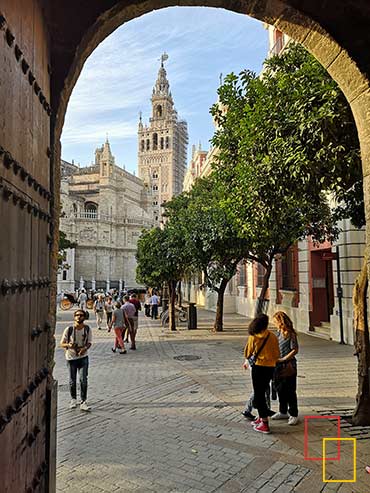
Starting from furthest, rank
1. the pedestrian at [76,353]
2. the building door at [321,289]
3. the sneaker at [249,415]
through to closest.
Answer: the building door at [321,289] → the pedestrian at [76,353] → the sneaker at [249,415]

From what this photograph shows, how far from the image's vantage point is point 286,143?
247 inches

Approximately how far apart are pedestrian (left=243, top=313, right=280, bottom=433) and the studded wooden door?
10.9 feet

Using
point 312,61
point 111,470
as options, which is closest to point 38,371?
point 111,470

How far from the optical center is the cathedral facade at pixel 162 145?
103438mm

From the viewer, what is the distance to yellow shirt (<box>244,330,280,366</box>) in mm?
5566

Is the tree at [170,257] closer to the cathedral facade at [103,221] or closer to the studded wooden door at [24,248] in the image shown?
the studded wooden door at [24,248]

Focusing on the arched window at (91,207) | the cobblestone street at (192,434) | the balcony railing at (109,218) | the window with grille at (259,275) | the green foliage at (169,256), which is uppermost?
the arched window at (91,207)

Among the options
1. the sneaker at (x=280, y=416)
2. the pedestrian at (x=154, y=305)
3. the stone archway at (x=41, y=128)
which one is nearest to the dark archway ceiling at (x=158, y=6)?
the stone archway at (x=41, y=128)

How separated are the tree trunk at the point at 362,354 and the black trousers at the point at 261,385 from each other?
124 centimetres

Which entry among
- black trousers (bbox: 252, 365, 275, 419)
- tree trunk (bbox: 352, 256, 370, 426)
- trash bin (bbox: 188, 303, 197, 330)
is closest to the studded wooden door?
black trousers (bbox: 252, 365, 275, 419)

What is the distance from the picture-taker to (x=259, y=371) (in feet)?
18.3

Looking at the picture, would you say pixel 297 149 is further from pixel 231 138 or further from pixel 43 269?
pixel 43 269

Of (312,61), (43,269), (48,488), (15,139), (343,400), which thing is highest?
(312,61)

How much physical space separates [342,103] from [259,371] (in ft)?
12.6
